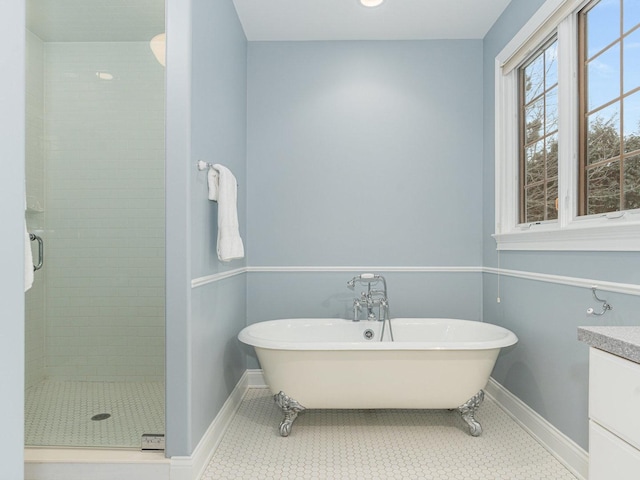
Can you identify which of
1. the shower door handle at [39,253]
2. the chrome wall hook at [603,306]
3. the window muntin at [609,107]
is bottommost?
the chrome wall hook at [603,306]

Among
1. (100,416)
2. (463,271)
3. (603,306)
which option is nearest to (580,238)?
(603,306)

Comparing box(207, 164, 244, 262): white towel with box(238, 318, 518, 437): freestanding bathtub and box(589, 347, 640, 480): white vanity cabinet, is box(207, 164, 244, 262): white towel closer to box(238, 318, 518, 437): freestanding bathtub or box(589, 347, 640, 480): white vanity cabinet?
box(238, 318, 518, 437): freestanding bathtub

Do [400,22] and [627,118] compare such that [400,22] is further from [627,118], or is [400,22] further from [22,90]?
[22,90]

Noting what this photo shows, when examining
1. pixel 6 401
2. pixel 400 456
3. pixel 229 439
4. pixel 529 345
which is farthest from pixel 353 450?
pixel 6 401

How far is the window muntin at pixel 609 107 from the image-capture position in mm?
1801

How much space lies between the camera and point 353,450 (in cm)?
227

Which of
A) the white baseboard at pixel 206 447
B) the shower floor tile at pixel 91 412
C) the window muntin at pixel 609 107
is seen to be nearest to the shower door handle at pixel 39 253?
the shower floor tile at pixel 91 412

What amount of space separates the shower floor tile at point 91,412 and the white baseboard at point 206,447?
0.19 m

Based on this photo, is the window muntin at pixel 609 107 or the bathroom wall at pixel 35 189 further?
the bathroom wall at pixel 35 189

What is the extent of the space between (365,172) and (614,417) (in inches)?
94.7

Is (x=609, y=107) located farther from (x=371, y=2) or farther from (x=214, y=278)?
(x=214, y=278)

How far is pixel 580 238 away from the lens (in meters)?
2.01

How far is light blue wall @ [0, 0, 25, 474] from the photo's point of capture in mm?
585

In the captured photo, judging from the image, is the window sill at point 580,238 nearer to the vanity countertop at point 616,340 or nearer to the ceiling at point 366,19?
the vanity countertop at point 616,340
